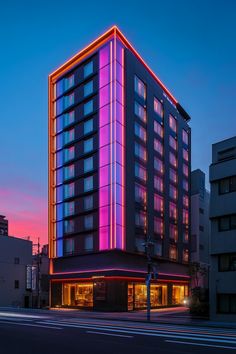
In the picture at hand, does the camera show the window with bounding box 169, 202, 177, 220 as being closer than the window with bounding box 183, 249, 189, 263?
Yes

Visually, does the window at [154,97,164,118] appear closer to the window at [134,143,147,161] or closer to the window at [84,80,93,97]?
the window at [134,143,147,161]

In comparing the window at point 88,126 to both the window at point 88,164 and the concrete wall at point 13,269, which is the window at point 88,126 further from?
the concrete wall at point 13,269

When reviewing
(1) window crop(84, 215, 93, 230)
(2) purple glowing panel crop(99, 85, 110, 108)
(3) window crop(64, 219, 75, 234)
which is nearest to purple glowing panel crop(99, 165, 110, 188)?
(1) window crop(84, 215, 93, 230)

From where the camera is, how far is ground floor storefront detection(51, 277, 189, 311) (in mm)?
59344

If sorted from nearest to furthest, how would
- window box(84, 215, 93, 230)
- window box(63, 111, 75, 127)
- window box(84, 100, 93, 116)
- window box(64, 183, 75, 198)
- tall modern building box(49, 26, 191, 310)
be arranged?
tall modern building box(49, 26, 191, 310) < window box(84, 215, 93, 230) < window box(84, 100, 93, 116) < window box(64, 183, 75, 198) < window box(63, 111, 75, 127)

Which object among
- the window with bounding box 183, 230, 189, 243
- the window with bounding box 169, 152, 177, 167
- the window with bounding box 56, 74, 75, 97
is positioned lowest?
the window with bounding box 183, 230, 189, 243

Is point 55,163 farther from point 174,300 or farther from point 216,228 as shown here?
point 216,228

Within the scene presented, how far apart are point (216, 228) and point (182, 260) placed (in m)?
42.4

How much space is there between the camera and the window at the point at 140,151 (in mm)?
68400

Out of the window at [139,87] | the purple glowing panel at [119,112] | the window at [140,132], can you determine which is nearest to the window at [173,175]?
the window at [140,132]

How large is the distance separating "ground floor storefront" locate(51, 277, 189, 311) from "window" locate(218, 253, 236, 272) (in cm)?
2014

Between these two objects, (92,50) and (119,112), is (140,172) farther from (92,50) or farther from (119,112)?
(92,50)

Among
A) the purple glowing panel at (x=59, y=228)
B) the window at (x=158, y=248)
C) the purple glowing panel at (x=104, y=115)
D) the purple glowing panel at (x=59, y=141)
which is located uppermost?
the purple glowing panel at (x=104, y=115)

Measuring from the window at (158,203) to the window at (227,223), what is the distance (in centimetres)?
3192
